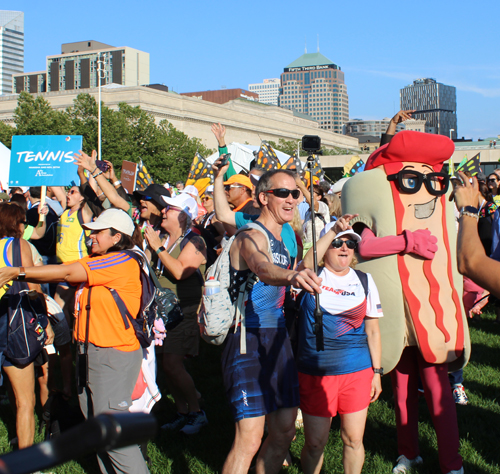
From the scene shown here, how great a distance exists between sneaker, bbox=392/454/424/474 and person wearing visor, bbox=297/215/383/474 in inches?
26.5

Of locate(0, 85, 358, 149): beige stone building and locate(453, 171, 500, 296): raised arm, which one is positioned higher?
locate(0, 85, 358, 149): beige stone building

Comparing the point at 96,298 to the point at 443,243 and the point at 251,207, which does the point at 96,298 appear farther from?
the point at 443,243

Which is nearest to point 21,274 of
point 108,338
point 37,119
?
point 108,338

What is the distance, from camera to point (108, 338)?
3.36 metres

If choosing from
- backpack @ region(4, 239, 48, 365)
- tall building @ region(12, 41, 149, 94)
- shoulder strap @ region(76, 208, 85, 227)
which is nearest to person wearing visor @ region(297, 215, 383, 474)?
backpack @ region(4, 239, 48, 365)

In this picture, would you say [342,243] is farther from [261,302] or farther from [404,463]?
[404,463]

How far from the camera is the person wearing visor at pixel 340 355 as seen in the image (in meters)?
3.30

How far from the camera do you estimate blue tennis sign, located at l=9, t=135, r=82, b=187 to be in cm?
722

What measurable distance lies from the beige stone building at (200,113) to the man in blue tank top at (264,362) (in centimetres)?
5774

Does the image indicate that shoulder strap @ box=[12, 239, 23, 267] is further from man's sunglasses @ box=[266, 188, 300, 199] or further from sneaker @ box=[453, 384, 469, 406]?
sneaker @ box=[453, 384, 469, 406]

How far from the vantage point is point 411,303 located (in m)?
3.77

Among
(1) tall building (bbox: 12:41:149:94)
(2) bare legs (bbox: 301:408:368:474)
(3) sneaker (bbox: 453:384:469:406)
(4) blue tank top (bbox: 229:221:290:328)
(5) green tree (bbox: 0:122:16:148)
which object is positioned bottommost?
(3) sneaker (bbox: 453:384:469:406)

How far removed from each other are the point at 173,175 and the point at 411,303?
50.8 metres

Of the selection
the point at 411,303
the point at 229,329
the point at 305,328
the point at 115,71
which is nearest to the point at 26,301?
the point at 229,329
